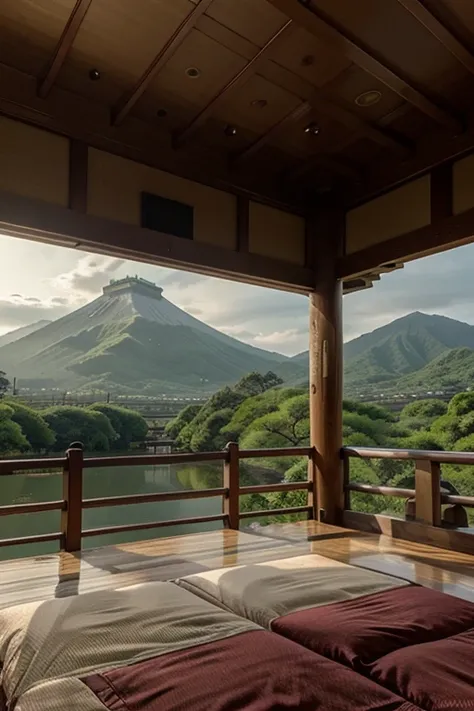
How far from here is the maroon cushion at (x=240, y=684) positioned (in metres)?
1.07

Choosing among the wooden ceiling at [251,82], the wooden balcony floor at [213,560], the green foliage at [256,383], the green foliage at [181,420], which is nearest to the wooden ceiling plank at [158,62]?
the wooden ceiling at [251,82]

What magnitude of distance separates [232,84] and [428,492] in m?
3.37

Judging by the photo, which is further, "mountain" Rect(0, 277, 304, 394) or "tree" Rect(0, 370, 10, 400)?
"mountain" Rect(0, 277, 304, 394)

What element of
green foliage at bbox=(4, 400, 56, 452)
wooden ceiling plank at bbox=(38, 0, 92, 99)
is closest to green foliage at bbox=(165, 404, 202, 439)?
green foliage at bbox=(4, 400, 56, 452)

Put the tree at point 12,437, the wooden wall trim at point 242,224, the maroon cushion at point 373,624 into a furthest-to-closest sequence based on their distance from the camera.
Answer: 1. the tree at point 12,437
2. the wooden wall trim at point 242,224
3. the maroon cushion at point 373,624

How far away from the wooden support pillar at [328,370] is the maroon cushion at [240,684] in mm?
3542

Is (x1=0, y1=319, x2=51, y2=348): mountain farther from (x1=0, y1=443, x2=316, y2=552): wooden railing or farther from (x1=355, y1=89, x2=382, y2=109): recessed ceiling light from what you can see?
(x1=355, y1=89, x2=382, y2=109): recessed ceiling light

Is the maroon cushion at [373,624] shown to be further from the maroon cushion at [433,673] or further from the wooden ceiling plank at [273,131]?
the wooden ceiling plank at [273,131]

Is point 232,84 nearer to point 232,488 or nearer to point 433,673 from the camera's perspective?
point 232,488

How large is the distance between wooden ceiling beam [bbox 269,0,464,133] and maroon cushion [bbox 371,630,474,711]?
275 cm

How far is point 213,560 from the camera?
354cm

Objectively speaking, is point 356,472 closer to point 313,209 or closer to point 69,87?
point 313,209

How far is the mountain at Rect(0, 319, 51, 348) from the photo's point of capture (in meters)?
7.26

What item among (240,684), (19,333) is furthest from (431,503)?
(19,333)
